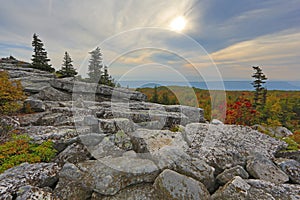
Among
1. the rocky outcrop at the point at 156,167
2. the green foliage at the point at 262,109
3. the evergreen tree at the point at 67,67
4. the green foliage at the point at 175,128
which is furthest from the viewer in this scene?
the evergreen tree at the point at 67,67

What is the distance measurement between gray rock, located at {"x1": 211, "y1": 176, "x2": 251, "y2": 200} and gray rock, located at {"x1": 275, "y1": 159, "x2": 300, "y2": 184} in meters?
1.75

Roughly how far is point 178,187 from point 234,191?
120cm

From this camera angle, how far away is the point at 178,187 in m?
3.58

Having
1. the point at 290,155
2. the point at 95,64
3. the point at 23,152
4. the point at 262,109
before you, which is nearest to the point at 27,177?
the point at 23,152

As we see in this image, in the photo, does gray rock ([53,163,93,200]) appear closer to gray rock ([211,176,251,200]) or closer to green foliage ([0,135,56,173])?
green foliage ([0,135,56,173])

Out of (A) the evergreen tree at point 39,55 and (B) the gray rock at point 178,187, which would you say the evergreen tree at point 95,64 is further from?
(B) the gray rock at point 178,187

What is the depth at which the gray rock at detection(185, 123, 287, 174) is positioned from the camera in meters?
4.96

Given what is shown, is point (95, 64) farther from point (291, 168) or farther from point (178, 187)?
point (291, 168)

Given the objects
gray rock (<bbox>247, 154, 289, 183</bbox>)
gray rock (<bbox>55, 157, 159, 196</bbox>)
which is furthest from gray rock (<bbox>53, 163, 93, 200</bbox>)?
gray rock (<bbox>247, 154, 289, 183</bbox>)

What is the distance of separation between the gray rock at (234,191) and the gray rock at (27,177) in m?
3.95

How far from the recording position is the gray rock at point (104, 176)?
3801 mm

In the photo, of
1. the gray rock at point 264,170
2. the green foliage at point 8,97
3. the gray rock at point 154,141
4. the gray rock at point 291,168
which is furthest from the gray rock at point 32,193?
the green foliage at point 8,97

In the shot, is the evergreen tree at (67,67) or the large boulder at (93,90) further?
the evergreen tree at (67,67)

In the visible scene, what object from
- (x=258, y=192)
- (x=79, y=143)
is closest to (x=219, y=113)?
(x=258, y=192)
